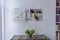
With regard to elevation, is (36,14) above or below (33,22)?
above

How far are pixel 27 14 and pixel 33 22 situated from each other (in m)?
0.31

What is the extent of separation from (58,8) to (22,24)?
1.20m

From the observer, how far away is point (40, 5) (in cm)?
412

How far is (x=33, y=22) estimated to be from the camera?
4.14m

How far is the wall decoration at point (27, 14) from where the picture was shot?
4105mm

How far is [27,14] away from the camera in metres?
4.12

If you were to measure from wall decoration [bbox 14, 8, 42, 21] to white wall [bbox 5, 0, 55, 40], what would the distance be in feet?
0.34

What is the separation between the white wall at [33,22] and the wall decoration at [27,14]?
10cm

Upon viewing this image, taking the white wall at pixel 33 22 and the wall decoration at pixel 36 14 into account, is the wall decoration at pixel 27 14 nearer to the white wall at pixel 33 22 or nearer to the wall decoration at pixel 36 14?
the wall decoration at pixel 36 14

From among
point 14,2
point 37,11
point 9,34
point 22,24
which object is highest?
point 14,2

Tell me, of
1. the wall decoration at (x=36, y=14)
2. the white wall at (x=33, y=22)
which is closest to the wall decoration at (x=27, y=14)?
the wall decoration at (x=36, y=14)

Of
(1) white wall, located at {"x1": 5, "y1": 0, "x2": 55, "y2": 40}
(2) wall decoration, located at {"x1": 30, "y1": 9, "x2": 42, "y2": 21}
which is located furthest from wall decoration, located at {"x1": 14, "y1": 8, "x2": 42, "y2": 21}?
(1) white wall, located at {"x1": 5, "y1": 0, "x2": 55, "y2": 40}

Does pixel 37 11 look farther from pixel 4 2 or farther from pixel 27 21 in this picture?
pixel 4 2

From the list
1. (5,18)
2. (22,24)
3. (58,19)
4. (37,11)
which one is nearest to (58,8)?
(58,19)
